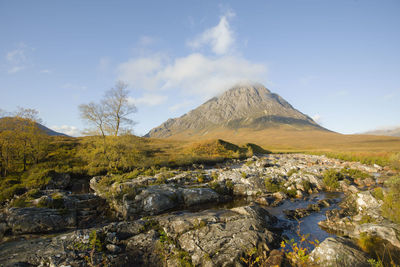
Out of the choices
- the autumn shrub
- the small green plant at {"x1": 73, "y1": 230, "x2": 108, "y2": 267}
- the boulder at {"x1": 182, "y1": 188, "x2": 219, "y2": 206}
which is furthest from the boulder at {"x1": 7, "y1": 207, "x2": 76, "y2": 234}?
the autumn shrub

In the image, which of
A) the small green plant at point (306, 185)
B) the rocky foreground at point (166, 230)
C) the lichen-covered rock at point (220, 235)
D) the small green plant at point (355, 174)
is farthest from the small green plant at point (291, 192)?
the small green plant at point (355, 174)

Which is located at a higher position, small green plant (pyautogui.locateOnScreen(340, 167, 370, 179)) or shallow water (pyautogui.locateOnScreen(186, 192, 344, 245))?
small green plant (pyautogui.locateOnScreen(340, 167, 370, 179))

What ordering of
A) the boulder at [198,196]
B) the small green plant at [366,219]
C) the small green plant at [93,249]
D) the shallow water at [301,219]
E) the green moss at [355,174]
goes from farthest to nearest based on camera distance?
the green moss at [355,174]
the boulder at [198,196]
the shallow water at [301,219]
the small green plant at [366,219]
the small green plant at [93,249]

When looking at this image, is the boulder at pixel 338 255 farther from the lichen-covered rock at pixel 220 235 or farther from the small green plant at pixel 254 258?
the lichen-covered rock at pixel 220 235

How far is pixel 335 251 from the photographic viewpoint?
633cm

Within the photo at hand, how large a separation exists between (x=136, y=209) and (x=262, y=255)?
32.3ft

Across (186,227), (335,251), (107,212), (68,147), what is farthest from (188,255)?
(68,147)

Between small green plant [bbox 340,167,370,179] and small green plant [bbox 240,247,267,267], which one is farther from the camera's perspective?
small green plant [bbox 340,167,370,179]

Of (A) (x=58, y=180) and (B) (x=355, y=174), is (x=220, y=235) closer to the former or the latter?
(B) (x=355, y=174)

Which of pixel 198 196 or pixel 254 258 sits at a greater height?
pixel 254 258


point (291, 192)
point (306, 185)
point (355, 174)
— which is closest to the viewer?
point (291, 192)

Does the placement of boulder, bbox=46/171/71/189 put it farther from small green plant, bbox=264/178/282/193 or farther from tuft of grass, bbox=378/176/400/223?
tuft of grass, bbox=378/176/400/223

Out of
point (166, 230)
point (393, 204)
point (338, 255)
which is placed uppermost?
point (393, 204)

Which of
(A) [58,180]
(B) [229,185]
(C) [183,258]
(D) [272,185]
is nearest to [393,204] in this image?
(D) [272,185]
